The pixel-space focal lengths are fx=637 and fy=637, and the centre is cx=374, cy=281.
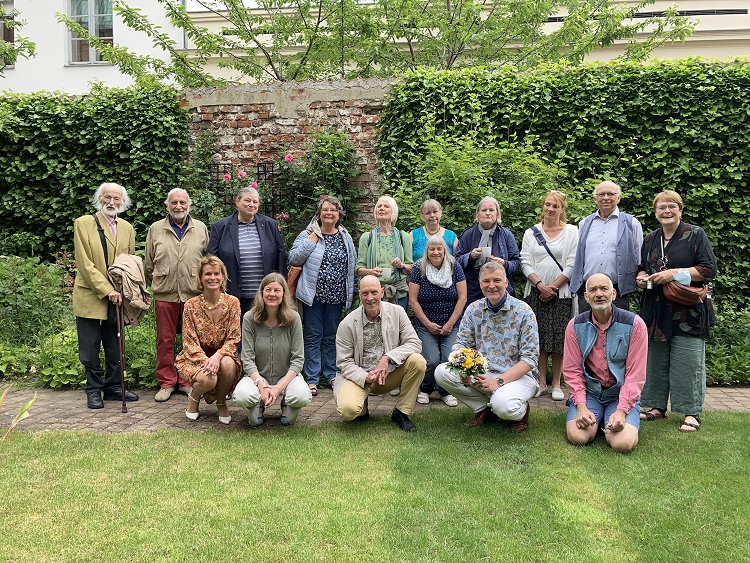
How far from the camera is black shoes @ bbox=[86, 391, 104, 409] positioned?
5496mm

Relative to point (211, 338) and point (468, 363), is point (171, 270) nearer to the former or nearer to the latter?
point (211, 338)

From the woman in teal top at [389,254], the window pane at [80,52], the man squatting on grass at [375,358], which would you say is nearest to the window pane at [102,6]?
the window pane at [80,52]

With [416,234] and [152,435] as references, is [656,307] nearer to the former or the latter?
[416,234]

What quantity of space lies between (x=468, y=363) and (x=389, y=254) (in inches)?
68.1

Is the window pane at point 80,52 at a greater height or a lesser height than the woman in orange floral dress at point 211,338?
greater

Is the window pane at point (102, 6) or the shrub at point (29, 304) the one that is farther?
the window pane at point (102, 6)

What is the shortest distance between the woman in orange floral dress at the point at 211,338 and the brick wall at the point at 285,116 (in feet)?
12.4

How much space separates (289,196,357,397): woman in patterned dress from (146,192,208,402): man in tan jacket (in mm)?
928

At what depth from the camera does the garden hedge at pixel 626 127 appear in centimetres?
760

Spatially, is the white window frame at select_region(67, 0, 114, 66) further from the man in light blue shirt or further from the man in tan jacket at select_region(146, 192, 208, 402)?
the man in light blue shirt

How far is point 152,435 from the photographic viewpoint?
184 inches

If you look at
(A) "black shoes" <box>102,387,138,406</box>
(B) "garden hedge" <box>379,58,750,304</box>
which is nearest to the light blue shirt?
(B) "garden hedge" <box>379,58,750,304</box>

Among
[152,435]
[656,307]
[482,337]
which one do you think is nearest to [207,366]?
[152,435]

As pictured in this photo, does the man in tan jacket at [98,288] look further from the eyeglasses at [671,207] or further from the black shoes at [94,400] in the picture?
the eyeglasses at [671,207]
